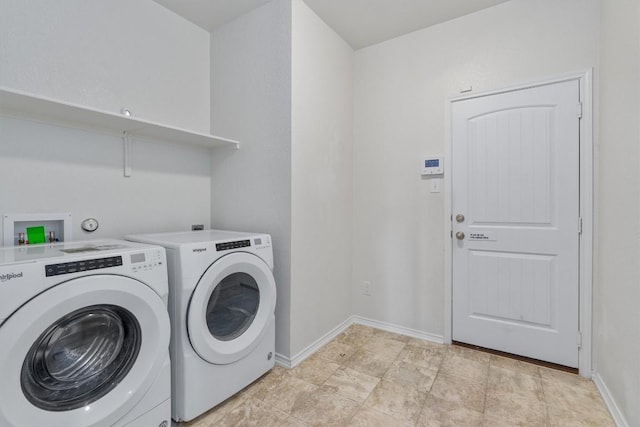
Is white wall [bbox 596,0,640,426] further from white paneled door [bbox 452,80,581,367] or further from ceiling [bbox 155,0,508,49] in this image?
ceiling [bbox 155,0,508,49]

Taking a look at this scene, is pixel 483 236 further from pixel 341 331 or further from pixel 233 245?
pixel 233 245

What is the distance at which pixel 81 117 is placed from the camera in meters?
1.62

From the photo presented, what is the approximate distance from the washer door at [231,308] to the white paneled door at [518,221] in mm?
1453

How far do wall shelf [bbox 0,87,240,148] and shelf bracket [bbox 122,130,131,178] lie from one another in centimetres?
2

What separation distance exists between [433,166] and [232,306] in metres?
1.75

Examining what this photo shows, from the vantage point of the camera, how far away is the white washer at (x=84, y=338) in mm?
950

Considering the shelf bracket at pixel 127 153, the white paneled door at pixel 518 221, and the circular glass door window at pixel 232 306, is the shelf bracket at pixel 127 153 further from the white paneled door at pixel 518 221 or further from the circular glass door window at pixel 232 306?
the white paneled door at pixel 518 221

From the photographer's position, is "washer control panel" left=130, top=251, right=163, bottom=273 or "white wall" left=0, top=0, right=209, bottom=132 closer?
"washer control panel" left=130, top=251, right=163, bottom=273

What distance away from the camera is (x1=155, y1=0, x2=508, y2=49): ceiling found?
208 cm

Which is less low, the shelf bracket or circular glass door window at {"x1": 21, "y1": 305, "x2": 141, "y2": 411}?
the shelf bracket

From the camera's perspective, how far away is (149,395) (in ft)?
4.21

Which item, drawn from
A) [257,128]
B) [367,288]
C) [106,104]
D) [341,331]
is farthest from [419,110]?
[106,104]

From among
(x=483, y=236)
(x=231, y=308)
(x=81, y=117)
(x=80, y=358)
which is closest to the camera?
(x=80, y=358)

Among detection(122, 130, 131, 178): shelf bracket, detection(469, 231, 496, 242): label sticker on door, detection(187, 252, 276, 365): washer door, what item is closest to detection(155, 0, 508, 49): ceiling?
detection(122, 130, 131, 178): shelf bracket
